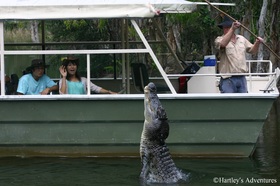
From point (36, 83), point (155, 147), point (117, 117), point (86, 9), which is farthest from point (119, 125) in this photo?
point (86, 9)

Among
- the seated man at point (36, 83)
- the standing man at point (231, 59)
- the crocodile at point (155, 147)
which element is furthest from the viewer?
the seated man at point (36, 83)

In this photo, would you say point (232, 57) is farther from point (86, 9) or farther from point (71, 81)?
point (71, 81)

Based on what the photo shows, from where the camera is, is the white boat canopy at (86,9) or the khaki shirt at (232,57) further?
the khaki shirt at (232,57)

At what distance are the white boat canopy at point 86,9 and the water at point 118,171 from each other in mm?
2025

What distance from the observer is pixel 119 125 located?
1075 cm

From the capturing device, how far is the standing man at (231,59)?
10.9 m

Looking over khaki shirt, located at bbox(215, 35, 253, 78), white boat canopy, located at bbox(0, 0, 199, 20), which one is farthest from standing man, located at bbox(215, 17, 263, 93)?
white boat canopy, located at bbox(0, 0, 199, 20)

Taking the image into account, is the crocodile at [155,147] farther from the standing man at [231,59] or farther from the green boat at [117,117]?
the standing man at [231,59]

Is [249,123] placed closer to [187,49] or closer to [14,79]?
[14,79]

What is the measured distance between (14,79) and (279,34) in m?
13.4

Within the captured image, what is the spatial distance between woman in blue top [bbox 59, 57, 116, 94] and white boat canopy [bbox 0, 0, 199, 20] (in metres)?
0.82

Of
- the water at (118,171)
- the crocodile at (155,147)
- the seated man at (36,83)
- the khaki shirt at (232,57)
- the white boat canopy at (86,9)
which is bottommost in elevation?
the water at (118,171)

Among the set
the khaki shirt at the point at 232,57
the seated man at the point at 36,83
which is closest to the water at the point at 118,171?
the seated man at the point at 36,83

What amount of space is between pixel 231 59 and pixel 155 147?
6.67 ft
